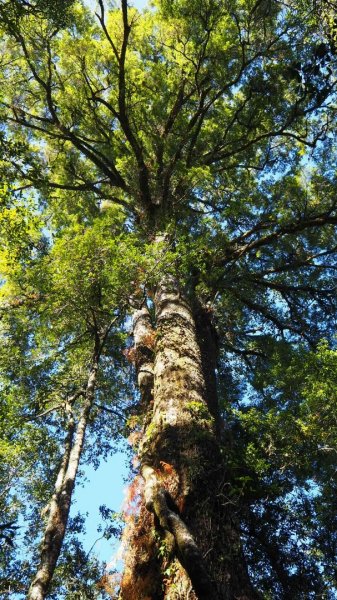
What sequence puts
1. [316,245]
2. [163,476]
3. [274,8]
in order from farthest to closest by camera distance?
[316,245] → [274,8] → [163,476]

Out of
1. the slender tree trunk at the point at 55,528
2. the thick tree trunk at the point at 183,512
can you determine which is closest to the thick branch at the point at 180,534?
the thick tree trunk at the point at 183,512

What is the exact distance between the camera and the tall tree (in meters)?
6.37

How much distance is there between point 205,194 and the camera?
13711 millimetres

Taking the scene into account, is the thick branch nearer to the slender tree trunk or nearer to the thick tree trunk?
the thick tree trunk

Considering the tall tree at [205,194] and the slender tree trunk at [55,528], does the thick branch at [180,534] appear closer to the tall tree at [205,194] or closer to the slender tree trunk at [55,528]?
the tall tree at [205,194]

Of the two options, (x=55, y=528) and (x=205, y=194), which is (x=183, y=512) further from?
(x=205, y=194)

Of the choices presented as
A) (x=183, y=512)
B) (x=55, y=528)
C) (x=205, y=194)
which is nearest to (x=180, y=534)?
(x=183, y=512)

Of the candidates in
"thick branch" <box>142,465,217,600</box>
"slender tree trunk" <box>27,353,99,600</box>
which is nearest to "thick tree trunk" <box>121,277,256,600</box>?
"thick branch" <box>142,465,217,600</box>

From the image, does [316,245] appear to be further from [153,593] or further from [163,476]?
[153,593]

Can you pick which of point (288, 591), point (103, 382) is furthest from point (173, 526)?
point (103, 382)

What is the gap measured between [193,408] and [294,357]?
5393 mm

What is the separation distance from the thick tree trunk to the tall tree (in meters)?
0.04

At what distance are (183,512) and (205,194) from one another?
35.1 ft

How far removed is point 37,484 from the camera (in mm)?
12273
